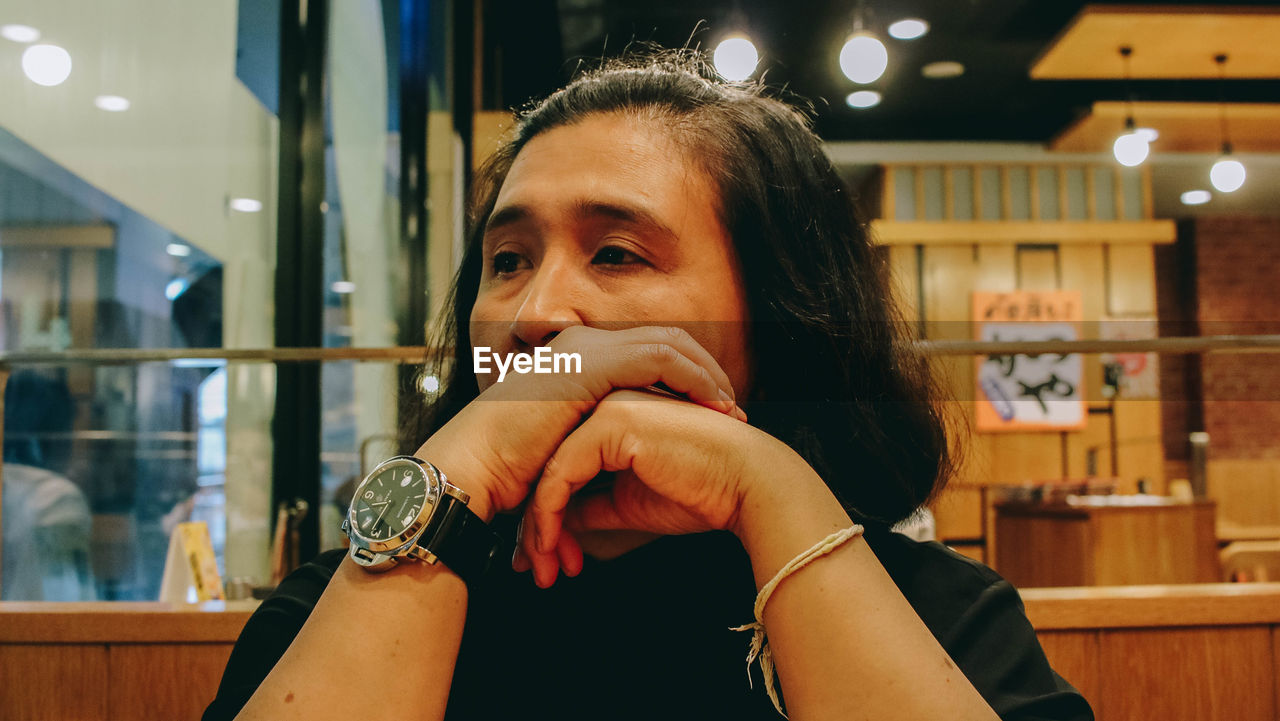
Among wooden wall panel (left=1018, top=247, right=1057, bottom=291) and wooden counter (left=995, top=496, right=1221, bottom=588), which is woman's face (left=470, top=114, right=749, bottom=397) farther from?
wooden wall panel (left=1018, top=247, right=1057, bottom=291)

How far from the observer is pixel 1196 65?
17.1ft

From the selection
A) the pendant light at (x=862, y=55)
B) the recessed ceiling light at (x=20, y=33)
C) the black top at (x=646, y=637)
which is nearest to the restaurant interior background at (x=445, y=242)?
the recessed ceiling light at (x=20, y=33)

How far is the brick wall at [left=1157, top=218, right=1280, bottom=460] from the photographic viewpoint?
7945mm

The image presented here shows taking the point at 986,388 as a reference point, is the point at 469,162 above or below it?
above

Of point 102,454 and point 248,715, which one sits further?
point 102,454

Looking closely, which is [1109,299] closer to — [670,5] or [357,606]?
[670,5]

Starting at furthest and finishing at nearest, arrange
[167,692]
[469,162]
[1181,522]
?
[1181,522]
[469,162]
[167,692]

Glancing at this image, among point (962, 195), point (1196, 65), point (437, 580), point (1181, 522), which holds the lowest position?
point (1181, 522)

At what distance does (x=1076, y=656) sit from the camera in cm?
125

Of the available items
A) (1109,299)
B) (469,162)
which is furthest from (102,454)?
(1109,299)

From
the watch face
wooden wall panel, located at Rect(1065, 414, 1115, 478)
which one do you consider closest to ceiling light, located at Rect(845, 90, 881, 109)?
wooden wall panel, located at Rect(1065, 414, 1115, 478)

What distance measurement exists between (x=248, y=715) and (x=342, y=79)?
2.82 m

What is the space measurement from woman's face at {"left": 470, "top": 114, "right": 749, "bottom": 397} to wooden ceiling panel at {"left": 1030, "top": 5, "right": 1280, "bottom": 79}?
4.46 meters

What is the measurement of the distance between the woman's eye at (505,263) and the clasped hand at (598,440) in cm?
16
